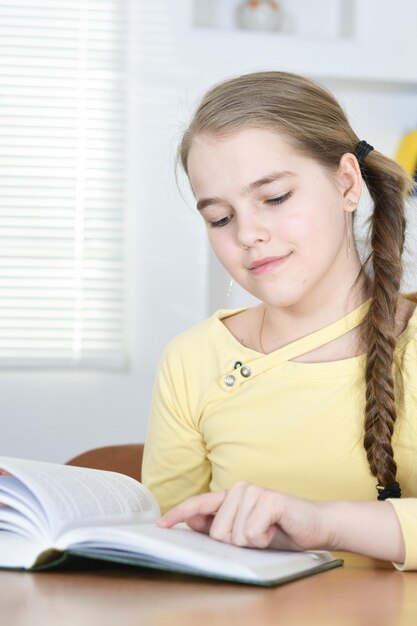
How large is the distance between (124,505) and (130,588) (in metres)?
0.25

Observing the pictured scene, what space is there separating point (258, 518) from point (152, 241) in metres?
2.29

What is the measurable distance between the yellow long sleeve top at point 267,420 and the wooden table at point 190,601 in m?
0.50

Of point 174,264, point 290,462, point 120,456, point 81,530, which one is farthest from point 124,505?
point 174,264

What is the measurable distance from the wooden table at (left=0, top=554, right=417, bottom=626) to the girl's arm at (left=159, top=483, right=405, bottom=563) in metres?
0.07

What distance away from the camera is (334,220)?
1.45m

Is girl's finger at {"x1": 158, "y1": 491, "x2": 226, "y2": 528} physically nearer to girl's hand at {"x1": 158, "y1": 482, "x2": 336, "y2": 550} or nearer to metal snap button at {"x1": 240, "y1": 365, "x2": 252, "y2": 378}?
girl's hand at {"x1": 158, "y1": 482, "x2": 336, "y2": 550}

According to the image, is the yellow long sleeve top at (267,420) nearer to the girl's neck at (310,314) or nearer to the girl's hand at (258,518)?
the girl's neck at (310,314)

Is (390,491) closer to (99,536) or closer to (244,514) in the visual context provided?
(244,514)

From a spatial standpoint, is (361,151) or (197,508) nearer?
(197,508)

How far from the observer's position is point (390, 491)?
4.31ft

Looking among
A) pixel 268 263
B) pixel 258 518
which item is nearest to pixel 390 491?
pixel 268 263

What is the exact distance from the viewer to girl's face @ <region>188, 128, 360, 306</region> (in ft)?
4.48

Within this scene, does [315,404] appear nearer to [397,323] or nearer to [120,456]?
[397,323]

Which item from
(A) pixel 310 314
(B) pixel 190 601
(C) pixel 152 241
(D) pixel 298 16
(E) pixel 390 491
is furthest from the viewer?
(D) pixel 298 16
